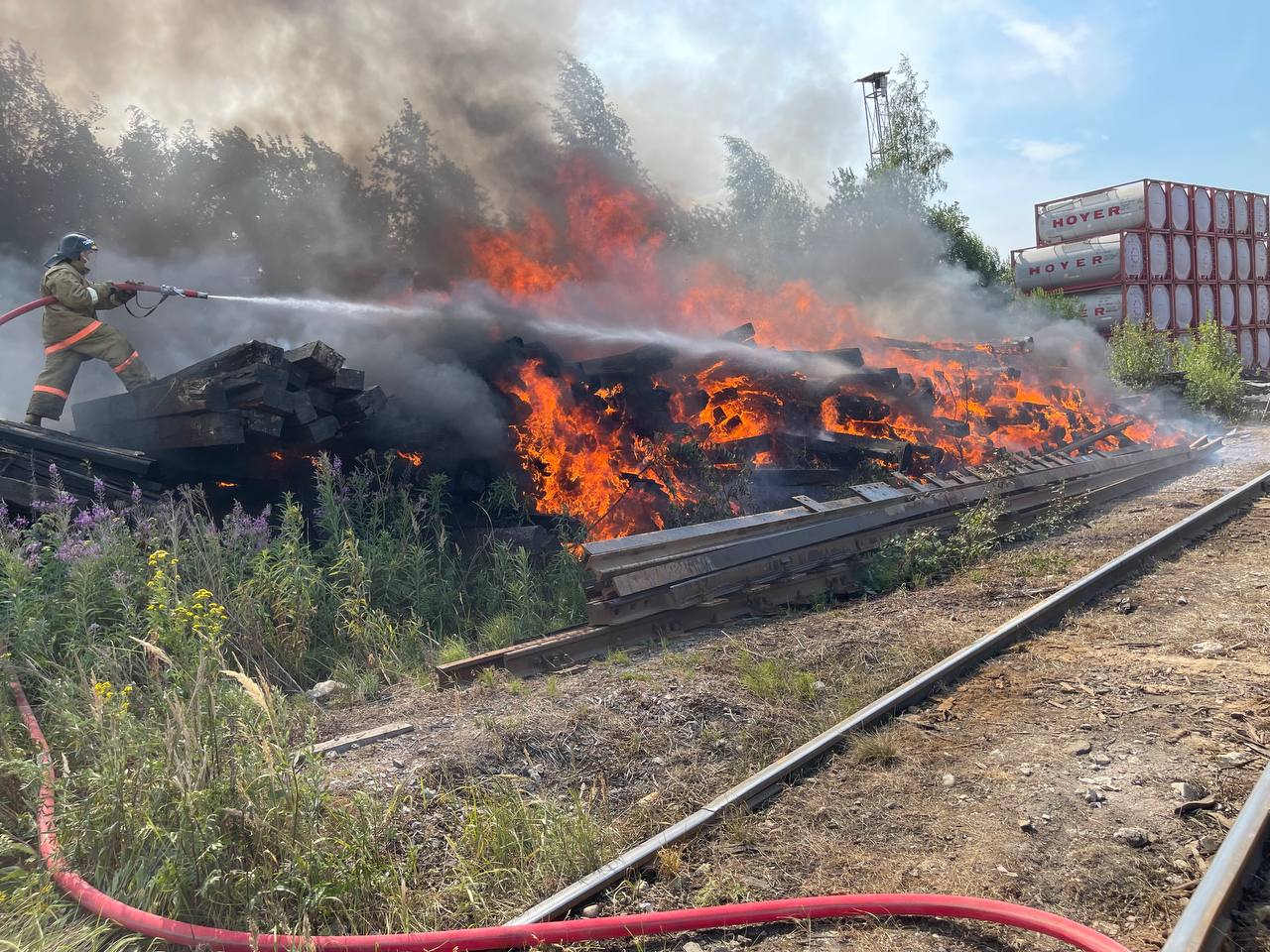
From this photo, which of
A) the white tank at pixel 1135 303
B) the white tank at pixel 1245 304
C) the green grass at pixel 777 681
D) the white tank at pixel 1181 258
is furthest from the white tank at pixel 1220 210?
the green grass at pixel 777 681

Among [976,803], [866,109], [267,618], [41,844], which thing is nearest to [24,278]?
[267,618]

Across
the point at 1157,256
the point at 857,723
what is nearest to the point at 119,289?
the point at 857,723

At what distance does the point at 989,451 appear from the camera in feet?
41.1

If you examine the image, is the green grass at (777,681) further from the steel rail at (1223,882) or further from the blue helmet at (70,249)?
the blue helmet at (70,249)

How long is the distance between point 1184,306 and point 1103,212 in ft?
12.3

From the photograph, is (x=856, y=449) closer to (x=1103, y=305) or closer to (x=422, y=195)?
(x=422, y=195)

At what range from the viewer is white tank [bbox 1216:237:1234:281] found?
2411cm

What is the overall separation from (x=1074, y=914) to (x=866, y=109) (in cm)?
3753

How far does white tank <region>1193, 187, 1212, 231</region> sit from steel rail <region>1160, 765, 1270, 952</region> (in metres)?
25.6

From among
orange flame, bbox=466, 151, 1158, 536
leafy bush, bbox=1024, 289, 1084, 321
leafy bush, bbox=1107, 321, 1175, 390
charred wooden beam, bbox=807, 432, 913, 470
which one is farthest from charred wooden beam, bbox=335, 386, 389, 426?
leafy bush, bbox=1024, 289, 1084, 321

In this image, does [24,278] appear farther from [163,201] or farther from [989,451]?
[989,451]

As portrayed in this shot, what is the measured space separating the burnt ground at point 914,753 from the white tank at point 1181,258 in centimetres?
2051

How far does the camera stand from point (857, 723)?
166 inches

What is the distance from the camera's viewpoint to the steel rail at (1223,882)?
2475 millimetres
